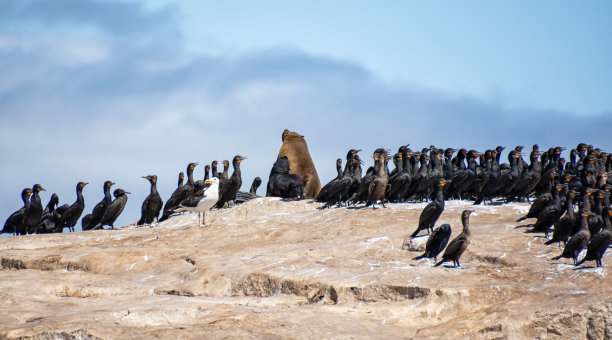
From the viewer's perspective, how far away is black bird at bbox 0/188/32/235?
20656 millimetres

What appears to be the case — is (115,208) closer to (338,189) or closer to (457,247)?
(338,189)

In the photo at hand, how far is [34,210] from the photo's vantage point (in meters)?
20.5

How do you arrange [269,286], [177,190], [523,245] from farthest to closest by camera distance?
[177,190], [523,245], [269,286]

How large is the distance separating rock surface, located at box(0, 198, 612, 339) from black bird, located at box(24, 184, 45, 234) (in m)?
3.28

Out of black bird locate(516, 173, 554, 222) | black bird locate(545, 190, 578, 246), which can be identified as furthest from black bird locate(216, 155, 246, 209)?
black bird locate(545, 190, 578, 246)

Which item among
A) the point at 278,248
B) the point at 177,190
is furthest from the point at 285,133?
the point at 278,248

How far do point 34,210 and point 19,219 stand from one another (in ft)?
1.94

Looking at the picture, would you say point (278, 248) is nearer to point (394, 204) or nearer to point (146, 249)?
point (146, 249)

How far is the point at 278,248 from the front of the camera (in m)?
15.0

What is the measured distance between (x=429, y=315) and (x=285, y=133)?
2192 cm

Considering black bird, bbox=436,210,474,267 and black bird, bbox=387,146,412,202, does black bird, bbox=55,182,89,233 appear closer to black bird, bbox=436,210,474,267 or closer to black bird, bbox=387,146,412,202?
black bird, bbox=387,146,412,202

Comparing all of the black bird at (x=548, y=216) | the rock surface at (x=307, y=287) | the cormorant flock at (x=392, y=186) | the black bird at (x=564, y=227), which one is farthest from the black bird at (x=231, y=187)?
the black bird at (x=564, y=227)

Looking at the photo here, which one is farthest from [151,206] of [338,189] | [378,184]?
[378,184]

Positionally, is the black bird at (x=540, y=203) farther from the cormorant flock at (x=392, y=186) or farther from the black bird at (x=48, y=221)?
the black bird at (x=48, y=221)
